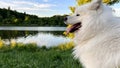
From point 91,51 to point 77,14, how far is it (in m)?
0.66

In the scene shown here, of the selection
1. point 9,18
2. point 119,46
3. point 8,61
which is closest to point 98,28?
point 119,46

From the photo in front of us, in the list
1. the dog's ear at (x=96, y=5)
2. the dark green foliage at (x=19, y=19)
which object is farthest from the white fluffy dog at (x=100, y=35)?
the dark green foliage at (x=19, y=19)

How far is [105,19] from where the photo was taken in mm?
4746

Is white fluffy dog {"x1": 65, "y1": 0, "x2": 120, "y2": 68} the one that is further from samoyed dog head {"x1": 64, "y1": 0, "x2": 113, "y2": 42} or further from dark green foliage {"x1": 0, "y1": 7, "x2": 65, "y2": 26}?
dark green foliage {"x1": 0, "y1": 7, "x2": 65, "y2": 26}

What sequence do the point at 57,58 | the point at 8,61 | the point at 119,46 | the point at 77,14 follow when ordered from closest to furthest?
1. the point at 119,46
2. the point at 77,14
3. the point at 8,61
4. the point at 57,58

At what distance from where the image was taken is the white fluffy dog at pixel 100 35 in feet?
15.5

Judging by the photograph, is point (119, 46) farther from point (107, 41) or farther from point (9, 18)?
point (9, 18)

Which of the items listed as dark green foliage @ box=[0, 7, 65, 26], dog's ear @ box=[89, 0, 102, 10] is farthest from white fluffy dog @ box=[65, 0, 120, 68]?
dark green foliage @ box=[0, 7, 65, 26]

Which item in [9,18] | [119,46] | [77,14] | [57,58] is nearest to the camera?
[119,46]

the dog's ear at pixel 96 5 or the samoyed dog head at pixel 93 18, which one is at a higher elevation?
the dog's ear at pixel 96 5

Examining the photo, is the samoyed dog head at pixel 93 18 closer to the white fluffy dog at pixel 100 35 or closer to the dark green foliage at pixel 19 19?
the white fluffy dog at pixel 100 35

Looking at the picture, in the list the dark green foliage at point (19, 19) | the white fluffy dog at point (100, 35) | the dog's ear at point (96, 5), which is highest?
the dog's ear at point (96, 5)

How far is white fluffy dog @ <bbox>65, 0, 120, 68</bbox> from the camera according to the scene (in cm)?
471

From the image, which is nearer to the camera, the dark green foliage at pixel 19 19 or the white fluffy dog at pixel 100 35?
the white fluffy dog at pixel 100 35
